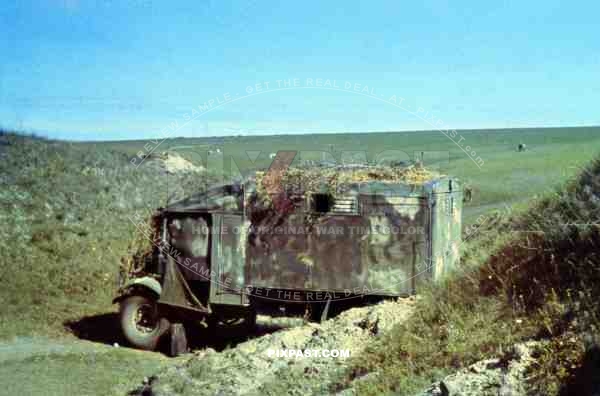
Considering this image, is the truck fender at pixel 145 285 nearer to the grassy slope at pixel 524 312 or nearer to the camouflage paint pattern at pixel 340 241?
the camouflage paint pattern at pixel 340 241

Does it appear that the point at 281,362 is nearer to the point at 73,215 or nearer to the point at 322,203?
the point at 322,203

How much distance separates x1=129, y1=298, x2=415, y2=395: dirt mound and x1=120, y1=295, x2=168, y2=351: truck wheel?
2.74 m

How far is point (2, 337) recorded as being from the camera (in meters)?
A: 13.9

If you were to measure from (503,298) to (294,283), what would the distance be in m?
4.07

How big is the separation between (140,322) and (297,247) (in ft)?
11.6

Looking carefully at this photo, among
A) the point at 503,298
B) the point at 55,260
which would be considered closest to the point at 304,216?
the point at 503,298

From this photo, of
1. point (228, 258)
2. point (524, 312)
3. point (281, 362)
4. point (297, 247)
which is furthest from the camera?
point (228, 258)

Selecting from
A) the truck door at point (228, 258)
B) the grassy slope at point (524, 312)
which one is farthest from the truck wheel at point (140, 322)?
the grassy slope at point (524, 312)

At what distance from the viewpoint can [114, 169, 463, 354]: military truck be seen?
1111cm

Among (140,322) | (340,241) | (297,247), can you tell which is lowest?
(140,322)

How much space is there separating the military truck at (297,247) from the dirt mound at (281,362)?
43.4 inches

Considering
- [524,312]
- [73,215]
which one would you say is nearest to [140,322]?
[524,312]

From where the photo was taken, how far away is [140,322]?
12.9 meters

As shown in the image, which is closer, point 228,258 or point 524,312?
point 524,312
